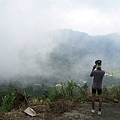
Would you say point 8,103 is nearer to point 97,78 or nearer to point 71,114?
point 71,114

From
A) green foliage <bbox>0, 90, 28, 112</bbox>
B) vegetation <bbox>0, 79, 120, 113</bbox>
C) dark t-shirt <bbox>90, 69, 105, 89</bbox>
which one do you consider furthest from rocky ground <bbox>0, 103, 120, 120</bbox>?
dark t-shirt <bbox>90, 69, 105, 89</bbox>

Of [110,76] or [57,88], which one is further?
[110,76]

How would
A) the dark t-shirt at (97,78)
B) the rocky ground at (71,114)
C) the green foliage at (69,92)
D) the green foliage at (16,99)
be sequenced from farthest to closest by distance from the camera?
the green foliage at (69,92), the green foliage at (16,99), the dark t-shirt at (97,78), the rocky ground at (71,114)

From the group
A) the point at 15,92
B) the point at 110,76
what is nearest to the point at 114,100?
the point at 15,92

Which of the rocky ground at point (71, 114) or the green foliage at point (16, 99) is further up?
the green foliage at point (16, 99)

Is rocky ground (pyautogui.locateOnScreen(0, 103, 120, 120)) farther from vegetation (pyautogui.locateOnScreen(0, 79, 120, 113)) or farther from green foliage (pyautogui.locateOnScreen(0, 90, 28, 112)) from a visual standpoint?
green foliage (pyautogui.locateOnScreen(0, 90, 28, 112))

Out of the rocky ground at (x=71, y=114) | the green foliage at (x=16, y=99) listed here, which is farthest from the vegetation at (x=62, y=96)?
the rocky ground at (x=71, y=114)

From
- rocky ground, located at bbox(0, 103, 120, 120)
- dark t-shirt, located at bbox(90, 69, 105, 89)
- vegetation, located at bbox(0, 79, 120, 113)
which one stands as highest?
dark t-shirt, located at bbox(90, 69, 105, 89)

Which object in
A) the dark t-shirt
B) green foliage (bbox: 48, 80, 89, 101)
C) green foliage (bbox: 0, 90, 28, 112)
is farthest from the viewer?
green foliage (bbox: 48, 80, 89, 101)

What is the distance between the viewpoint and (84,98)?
11289 millimetres

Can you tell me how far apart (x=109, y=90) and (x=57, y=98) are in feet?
10.4

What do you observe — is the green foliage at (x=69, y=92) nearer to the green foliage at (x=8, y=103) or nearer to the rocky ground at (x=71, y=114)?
the rocky ground at (x=71, y=114)

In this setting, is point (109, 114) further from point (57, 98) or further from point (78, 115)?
point (57, 98)

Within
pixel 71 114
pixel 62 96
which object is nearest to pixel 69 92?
pixel 62 96
